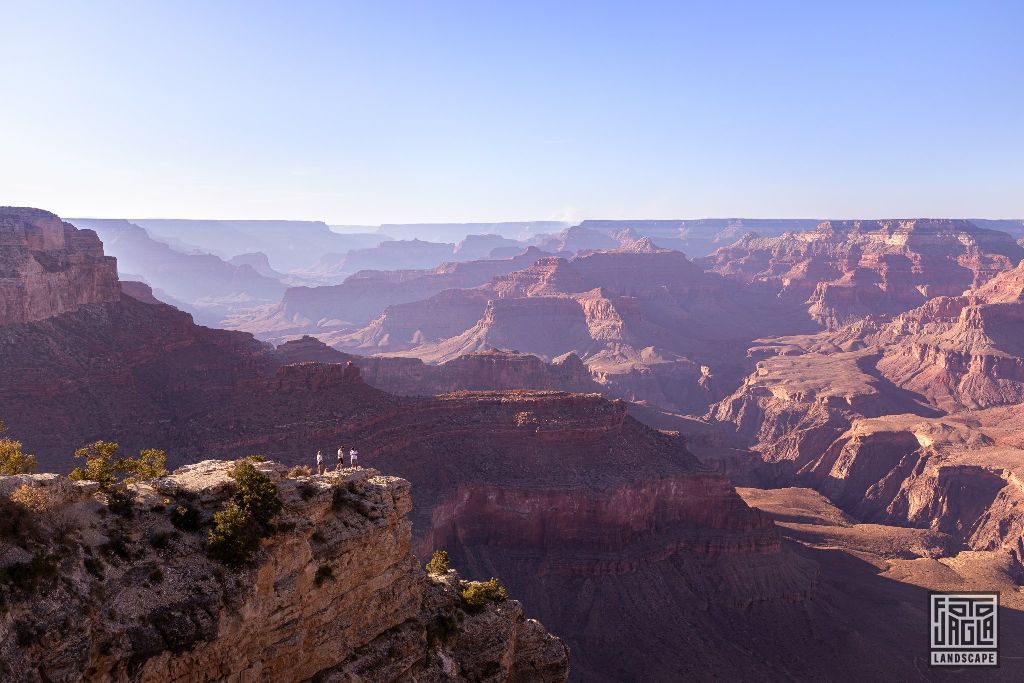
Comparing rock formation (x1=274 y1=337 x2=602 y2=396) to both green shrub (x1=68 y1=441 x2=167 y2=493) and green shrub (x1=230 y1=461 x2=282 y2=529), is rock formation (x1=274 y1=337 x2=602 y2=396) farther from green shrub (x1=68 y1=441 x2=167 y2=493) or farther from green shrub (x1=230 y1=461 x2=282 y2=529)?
green shrub (x1=230 y1=461 x2=282 y2=529)

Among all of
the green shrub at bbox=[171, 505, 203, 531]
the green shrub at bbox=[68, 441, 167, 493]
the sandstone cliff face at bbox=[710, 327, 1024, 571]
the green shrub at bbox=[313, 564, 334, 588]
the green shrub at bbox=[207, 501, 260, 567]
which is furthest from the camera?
the sandstone cliff face at bbox=[710, 327, 1024, 571]

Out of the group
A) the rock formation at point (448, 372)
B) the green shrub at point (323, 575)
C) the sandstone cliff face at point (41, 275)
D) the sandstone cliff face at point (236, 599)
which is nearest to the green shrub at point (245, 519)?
the sandstone cliff face at point (236, 599)

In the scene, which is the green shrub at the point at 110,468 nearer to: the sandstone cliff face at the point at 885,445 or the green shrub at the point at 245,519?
the green shrub at the point at 245,519

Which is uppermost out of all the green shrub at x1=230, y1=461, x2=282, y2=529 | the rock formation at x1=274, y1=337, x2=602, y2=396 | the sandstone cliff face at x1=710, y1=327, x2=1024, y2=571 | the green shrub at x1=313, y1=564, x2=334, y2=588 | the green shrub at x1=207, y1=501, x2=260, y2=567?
the green shrub at x1=230, y1=461, x2=282, y2=529

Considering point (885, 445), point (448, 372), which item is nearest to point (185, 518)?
point (448, 372)

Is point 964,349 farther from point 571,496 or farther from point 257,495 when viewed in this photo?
point 257,495

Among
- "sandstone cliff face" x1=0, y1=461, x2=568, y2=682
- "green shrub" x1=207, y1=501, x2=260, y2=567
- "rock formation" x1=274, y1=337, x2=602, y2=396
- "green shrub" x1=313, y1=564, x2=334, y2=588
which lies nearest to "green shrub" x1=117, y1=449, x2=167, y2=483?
"sandstone cliff face" x1=0, y1=461, x2=568, y2=682

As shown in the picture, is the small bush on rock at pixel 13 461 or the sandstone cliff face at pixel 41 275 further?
the sandstone cliff face at pixel 41 275
